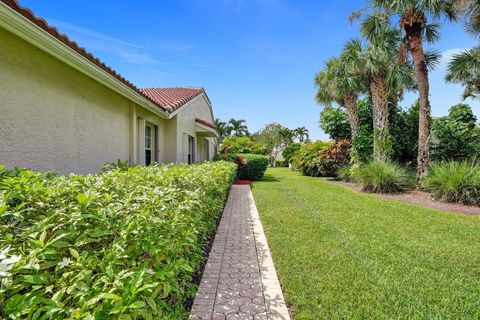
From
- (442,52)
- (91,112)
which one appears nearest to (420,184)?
(442,52)

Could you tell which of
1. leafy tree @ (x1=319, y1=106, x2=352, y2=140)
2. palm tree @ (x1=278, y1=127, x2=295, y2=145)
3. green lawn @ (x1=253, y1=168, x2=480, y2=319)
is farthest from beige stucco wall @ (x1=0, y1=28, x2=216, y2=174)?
palm tree @ (x1=278, y1=127, x2=295, y2=145)

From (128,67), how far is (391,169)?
13.7 m

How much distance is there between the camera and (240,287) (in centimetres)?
397

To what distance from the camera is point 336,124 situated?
2128 centimetres

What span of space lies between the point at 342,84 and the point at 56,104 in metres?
15.3

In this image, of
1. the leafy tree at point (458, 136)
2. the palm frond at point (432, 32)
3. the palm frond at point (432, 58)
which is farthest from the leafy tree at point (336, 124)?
the palm frond at point (432, 32)

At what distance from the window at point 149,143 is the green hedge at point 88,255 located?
7.55 metres

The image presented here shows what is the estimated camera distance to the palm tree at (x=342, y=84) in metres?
15.8

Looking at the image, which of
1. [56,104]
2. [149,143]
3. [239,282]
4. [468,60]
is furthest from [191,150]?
[468,60]

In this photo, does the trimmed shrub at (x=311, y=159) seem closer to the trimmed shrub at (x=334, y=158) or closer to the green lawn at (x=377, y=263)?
the trimmed shrub at (x=334, y=158)

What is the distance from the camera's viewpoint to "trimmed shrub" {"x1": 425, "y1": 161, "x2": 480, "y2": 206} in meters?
9.48

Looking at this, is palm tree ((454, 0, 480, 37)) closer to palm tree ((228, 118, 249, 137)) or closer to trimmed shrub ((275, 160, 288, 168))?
trimmed shrub ((275, 160, 288, 168))

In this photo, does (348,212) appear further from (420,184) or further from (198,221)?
(198,221)

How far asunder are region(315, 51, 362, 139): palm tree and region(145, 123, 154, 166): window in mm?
11964
